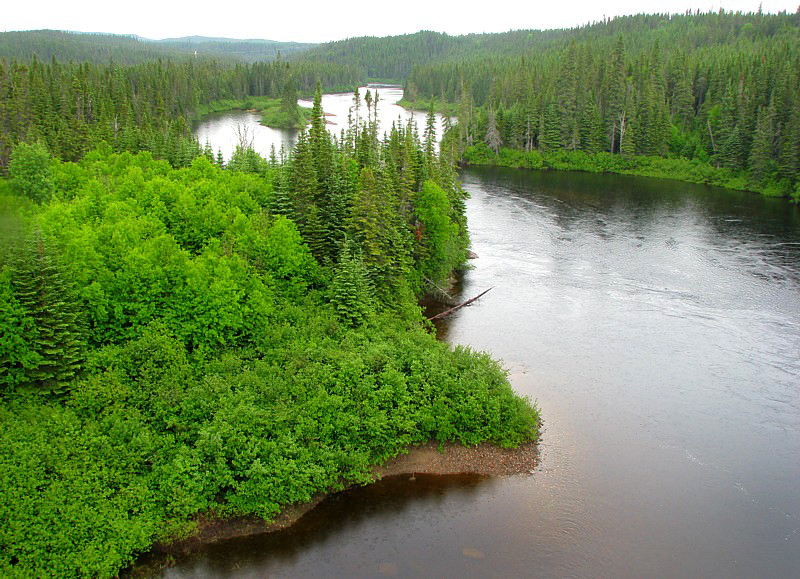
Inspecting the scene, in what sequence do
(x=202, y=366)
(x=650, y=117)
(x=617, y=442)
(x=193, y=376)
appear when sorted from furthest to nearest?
(x=650, y=117), (x=617, y=442), (x=202, y=366), (x=193, y=376)

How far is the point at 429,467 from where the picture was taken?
1400 inches

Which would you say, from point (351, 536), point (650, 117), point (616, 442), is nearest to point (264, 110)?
point (650, 117)

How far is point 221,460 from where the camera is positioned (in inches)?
1217

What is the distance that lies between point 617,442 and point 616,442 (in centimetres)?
6

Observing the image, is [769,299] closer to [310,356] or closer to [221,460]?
[310,356]

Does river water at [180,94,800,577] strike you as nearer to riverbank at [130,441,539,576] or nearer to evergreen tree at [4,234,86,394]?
riverbank at [130,441,539,576]

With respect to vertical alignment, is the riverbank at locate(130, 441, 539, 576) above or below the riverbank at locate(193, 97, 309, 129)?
below

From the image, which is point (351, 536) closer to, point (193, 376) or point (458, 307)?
point (193, 376)

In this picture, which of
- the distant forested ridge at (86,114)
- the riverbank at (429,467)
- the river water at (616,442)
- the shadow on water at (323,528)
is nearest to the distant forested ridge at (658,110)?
the river water at (616,442)

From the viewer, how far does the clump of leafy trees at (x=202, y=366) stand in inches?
1140

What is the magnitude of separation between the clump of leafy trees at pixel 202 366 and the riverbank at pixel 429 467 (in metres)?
0.59

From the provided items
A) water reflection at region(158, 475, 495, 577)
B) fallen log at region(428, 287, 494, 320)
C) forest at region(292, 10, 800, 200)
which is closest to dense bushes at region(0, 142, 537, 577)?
water reflection at region(158, 475, 495, 577)

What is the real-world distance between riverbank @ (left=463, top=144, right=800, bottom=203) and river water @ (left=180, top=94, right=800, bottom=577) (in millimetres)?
35005

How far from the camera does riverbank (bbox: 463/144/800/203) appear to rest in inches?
4203
